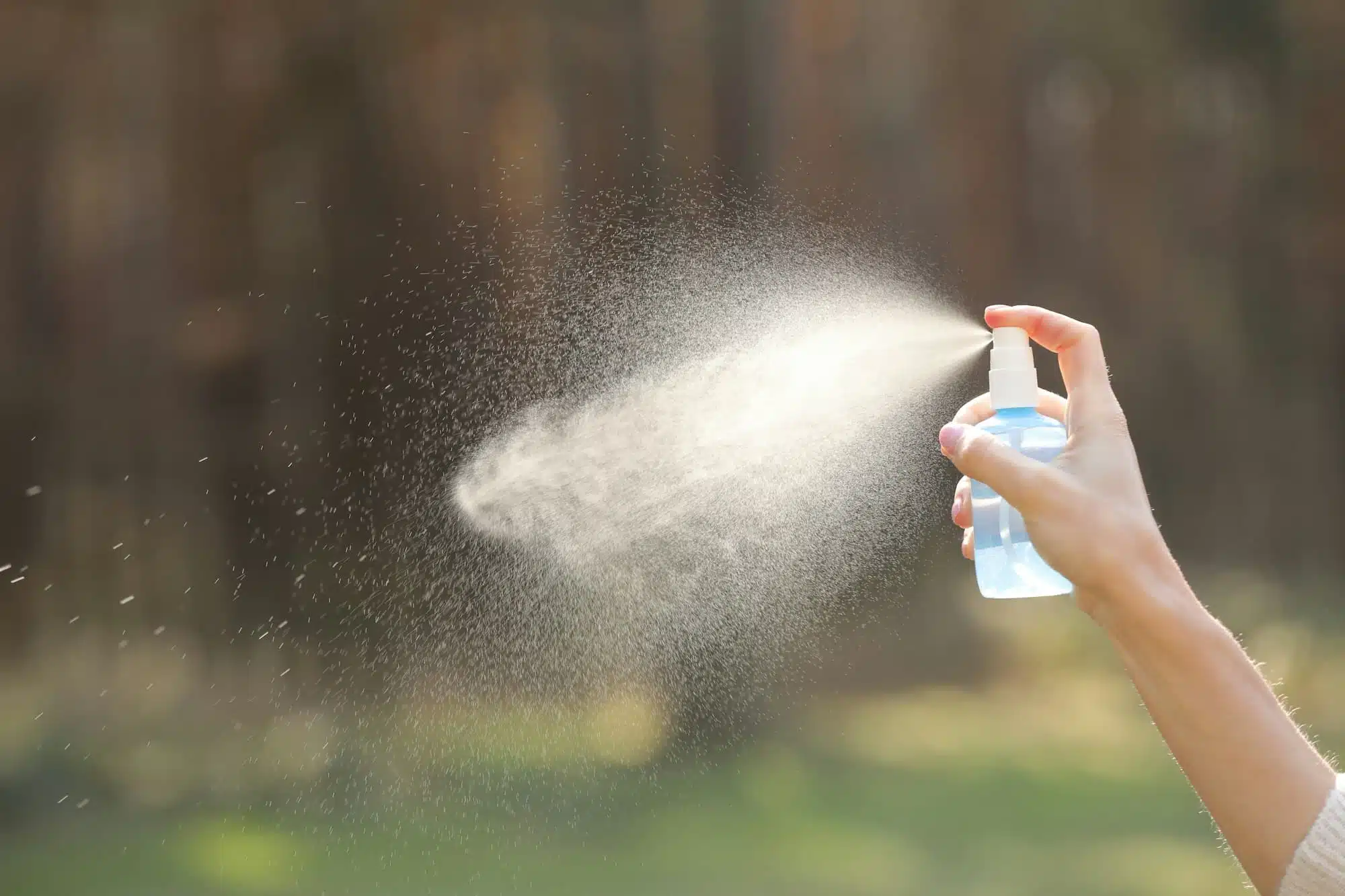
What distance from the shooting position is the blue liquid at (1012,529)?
1.04 metres

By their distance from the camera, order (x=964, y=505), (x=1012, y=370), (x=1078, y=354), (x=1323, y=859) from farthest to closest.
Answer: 1. (x=964, y=505)
2. (x=1012, y=370)
3. (x=1078, y=354)
4. (x=1323, y=859)

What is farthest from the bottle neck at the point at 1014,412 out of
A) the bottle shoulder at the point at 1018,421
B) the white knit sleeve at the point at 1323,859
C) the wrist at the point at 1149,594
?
the white knit sleeve at the point at 1323,859

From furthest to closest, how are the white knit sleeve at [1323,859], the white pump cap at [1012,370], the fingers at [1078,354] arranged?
the white pump cap at [1012,370] → the fingers at [1078,354] → the white knit sleeve at [1323,859]

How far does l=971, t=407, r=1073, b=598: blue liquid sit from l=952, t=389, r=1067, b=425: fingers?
11 millimetres

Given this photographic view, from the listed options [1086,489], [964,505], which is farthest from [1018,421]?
[1086,489]

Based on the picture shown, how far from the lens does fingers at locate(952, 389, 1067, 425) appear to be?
3.47ft

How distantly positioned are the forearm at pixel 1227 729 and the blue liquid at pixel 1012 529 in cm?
26

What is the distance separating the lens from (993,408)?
3.44 ft

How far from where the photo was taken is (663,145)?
9.02 feet

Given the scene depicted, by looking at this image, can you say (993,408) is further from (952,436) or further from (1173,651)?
(1173,651)

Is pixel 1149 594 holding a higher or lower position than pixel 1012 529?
higher

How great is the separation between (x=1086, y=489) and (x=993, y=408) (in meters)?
0.28

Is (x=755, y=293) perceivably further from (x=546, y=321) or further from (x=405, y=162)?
(x=405, y=162)

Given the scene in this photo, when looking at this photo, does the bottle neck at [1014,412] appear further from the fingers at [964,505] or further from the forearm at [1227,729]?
the forearm at [1227,729]
